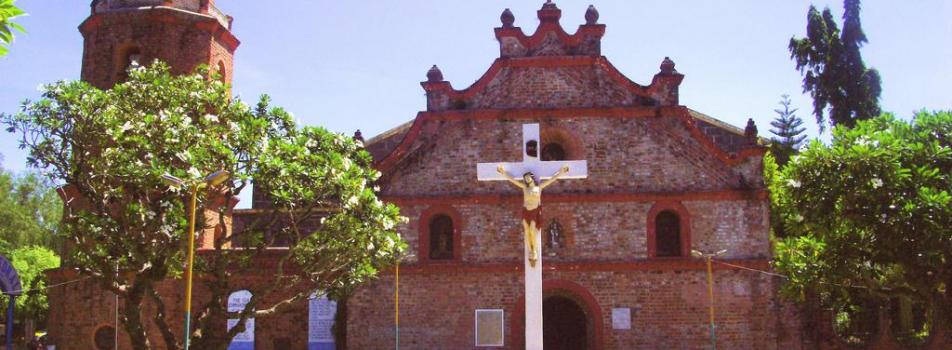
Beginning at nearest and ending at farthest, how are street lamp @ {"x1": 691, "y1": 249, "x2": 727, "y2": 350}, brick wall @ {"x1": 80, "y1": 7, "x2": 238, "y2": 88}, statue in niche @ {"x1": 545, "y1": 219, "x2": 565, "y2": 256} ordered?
street lamp @ {"x1": 691, "y1": 249, "x2": 727, "y2": 350}, statue in niche @ {"x1": 545, "y1": 219, "x2": 565, "y2": 256}, brick wall @ {"x1": 80, "y1": 7, "x2": 238, "y2": 88}

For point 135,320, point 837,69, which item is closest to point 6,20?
point 135,320

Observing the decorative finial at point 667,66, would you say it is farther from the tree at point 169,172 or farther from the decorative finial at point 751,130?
the tree at point 169,172

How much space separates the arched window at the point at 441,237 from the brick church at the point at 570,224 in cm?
4

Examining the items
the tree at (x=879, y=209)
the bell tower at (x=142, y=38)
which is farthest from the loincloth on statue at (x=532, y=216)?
the bell tower at (x=142, y=38)

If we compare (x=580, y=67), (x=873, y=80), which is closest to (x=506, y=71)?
(x=580, y=67)

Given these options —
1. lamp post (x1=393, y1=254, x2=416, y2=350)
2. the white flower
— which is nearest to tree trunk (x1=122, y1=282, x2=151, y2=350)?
the white flower

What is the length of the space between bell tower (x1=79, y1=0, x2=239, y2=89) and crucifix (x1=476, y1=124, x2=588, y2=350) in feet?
43.1

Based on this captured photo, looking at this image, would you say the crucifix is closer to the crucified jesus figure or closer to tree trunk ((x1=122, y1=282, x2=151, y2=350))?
the crucified jesus figure

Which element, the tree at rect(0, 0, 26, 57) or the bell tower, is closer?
the tree at rect(0, 0, 26, 57)

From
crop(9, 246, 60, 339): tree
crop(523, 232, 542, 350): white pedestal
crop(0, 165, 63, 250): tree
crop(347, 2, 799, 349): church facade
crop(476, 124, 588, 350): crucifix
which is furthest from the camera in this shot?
crop(0, 165, 63, 250): tree

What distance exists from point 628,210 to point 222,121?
10.9m

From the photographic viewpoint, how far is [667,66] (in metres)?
23.9

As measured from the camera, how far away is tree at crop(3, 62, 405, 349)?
646 inches

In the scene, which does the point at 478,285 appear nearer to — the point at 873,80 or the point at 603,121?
the point at 603,121
